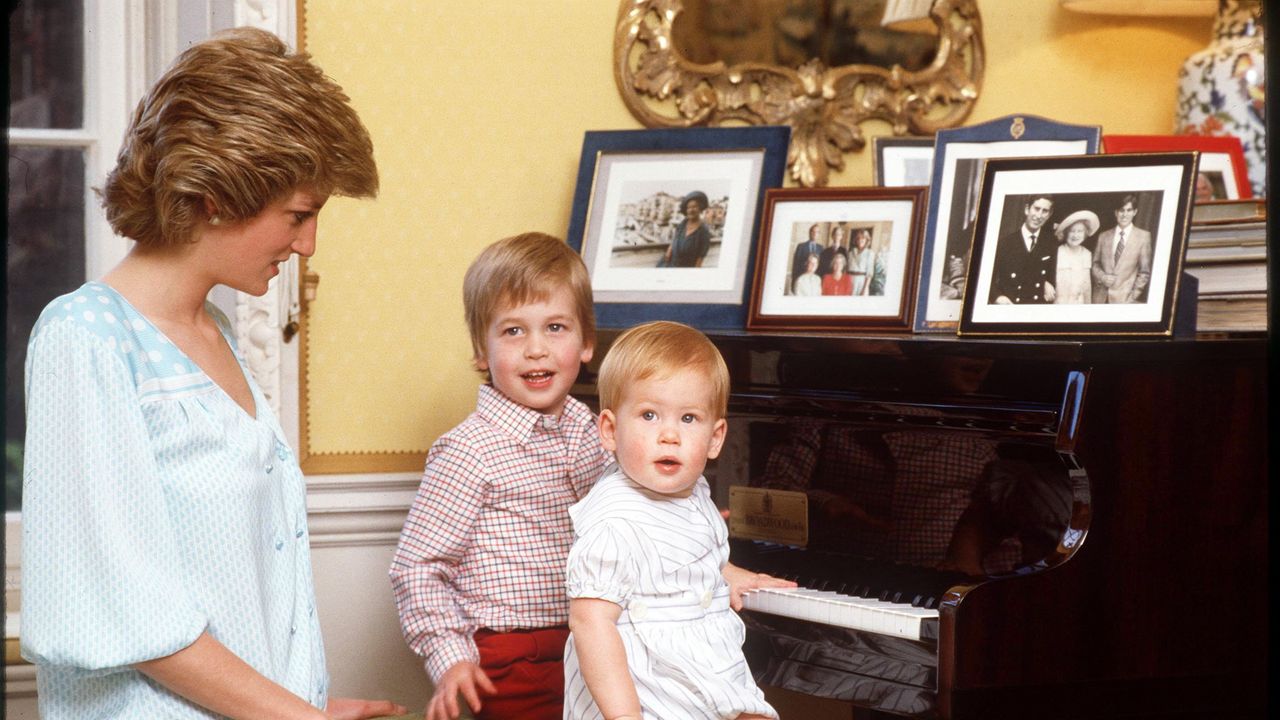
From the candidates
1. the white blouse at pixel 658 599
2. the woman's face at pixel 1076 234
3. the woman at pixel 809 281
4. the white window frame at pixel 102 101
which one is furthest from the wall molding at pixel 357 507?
the woman's face at pixel 1076 234

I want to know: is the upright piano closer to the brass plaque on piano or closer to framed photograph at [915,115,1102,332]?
the brass plaque on piano

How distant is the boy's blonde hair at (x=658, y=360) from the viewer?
1731 mm

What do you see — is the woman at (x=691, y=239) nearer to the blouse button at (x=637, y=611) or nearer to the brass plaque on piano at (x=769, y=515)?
the brass plaque on piano at (x=769, y=515)

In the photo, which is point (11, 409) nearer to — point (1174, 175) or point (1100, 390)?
point (1100, 390)

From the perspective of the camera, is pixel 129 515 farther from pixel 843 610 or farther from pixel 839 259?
pixel 839 259

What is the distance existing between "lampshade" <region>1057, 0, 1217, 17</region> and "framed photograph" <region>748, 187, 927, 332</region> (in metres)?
1.01

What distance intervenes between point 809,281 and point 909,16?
93 cm

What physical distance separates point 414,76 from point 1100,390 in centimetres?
164

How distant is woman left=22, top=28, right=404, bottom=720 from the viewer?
133 centimetres

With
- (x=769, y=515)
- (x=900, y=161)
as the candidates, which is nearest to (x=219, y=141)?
(x=769, y=515)

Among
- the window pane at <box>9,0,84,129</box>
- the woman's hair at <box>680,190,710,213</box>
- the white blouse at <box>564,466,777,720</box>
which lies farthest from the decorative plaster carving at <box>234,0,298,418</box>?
the white blouse at <box>564,466,777,720</box>

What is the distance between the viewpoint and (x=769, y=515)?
2.25m

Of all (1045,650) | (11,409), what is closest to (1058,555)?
(1045,650)

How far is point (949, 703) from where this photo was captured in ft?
6.10
